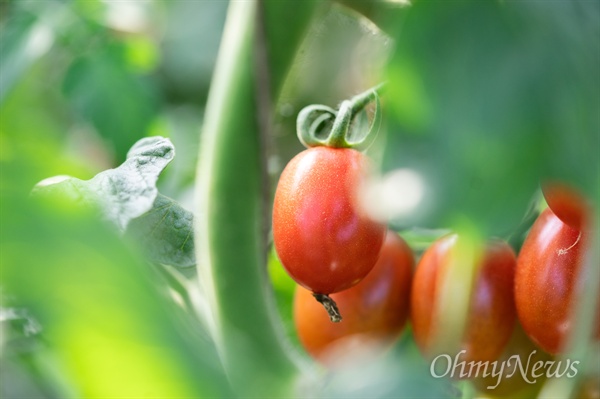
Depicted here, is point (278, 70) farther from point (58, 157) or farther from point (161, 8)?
point (161, 8)

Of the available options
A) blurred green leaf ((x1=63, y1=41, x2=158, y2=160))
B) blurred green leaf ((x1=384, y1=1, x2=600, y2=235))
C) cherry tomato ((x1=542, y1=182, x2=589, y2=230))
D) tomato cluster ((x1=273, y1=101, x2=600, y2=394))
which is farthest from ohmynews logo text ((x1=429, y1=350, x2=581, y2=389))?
blurred green leaf ((x1=63, y1=41, x2=158, y2=160))

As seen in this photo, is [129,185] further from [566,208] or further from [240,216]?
[566,208]

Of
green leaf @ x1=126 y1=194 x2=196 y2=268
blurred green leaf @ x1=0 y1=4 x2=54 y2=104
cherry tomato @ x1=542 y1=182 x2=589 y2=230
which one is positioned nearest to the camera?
cherry tomato @ x1=542 y1=182 x2=589 y2=230

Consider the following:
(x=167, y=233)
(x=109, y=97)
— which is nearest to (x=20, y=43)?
(x=109, y=97)

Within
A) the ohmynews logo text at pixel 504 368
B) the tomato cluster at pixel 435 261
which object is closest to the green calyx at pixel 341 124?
the tomato cluster at pixel 435 261

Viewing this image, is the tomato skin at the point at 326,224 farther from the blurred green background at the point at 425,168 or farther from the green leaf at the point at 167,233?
the blurred green background at the point at 425,168

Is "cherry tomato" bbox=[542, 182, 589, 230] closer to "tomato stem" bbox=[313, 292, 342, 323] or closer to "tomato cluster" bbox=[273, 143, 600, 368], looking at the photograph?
"tomato cluster" bbox=[273, 143, 600, 368]
